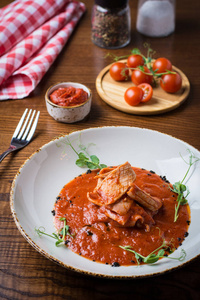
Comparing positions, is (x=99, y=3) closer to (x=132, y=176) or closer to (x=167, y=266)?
(x=132, y=176)

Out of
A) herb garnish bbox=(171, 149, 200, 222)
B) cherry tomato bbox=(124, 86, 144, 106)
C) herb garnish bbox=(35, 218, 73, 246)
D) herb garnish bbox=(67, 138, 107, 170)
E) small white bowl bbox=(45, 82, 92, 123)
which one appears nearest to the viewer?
herb garnish bbox=(35, 218, 73, 246)

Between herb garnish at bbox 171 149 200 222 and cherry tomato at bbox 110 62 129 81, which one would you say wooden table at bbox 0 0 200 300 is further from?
herb garnish at bbox 171 149 200 222

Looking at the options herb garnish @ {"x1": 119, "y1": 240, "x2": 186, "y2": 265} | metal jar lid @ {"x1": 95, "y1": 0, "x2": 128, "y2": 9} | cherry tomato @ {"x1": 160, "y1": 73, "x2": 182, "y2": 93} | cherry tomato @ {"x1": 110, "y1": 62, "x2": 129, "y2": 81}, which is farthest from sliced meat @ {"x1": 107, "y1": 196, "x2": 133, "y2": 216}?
metal jar lid @ {"x1": 95, "y1": 0, "x2": 128, "y2": 9}

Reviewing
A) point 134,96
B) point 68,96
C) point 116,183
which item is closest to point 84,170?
Result: point 116,183

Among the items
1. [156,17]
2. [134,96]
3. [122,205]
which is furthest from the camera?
[156,17]

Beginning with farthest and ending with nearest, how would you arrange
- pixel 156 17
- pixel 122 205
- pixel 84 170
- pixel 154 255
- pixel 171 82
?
pixel 156 17, pixel 171 82, pixel 84 170, pixel 122 205, pixel 154 255

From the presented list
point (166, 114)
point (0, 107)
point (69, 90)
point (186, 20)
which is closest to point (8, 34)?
point (0, 107)

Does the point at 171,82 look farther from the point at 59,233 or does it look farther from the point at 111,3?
the point at 59,233

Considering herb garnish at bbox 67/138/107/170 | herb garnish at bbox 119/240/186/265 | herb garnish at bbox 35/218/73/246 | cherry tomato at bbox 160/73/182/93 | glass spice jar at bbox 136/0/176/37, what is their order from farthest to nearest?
glass spice jar at bbox 136/0/176/37, cherry tomato at bbox 160/73/182/93, herb garnish at bbox 67/138/107/170, herb garnish at bbox 35/218/73/246, herb garnish at bbox 119/240/186/265
